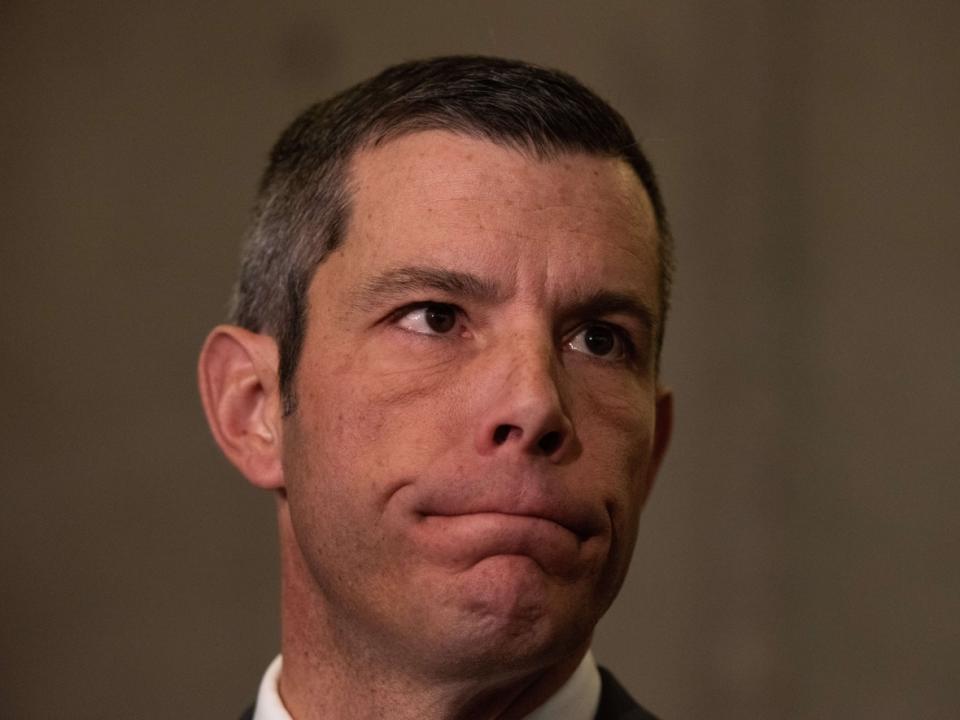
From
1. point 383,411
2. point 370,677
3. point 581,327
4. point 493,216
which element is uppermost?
point 493,216

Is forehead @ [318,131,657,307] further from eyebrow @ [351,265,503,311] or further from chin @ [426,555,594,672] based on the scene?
chin @ [426,555,594,672]

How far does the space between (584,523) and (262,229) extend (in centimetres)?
87

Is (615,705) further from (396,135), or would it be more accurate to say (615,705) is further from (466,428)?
(396,135)

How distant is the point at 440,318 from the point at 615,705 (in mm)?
737

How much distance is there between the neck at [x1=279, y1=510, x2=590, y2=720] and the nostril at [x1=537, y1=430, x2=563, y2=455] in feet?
1.02

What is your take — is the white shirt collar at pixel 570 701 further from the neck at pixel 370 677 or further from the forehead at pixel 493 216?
the forehead at pixel 493 216

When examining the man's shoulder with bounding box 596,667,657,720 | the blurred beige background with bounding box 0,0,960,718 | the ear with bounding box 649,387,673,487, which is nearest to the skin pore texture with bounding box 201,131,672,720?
the man's shoulder with bounding box 596,667,657,720

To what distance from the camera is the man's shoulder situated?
8.03 ft

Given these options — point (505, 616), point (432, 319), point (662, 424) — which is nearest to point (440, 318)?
point (432, 319)

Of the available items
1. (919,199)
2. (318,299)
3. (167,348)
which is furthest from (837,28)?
(318,299)

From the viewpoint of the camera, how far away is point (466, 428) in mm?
2121

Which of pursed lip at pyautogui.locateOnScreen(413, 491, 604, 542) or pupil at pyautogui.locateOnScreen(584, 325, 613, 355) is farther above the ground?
pupil at pyautogui.locateOnScreen(584, 325, 613, 355)

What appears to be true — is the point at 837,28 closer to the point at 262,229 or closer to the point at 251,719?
the point at 262,229

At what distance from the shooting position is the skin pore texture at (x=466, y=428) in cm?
210
